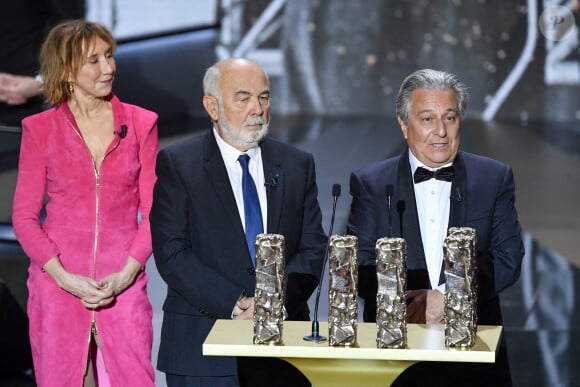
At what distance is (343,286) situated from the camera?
2.90 m

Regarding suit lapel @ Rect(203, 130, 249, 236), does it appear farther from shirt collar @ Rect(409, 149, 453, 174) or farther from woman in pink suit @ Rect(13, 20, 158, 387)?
shirt collar @ Rect(409, 149, 453, 174)

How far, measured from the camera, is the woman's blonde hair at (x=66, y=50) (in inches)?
150

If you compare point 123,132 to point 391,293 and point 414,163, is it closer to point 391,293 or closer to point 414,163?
point 414,163

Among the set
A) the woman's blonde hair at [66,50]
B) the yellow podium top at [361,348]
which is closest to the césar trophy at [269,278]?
the yellow podium top at [361,348]

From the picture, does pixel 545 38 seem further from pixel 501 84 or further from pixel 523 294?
pixel 523 294

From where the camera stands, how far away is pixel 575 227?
8109 millimetres

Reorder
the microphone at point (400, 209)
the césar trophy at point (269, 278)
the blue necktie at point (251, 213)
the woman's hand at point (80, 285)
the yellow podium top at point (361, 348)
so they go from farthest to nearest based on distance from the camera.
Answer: the woman's hand at point (80, 285), the blue necktie at point (251, 213), the microphone at point (400, 209), the césar trophy at point (269, 278), the yellow podium top at point (361, 348)

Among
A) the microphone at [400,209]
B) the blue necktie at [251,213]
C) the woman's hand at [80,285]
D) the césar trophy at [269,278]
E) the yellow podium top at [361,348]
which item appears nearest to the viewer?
the yellow podium top at [361,348]

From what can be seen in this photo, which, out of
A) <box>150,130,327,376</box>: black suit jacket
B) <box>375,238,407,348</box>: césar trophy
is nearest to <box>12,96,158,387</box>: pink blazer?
<box>150,130,327,376</box>: black suit jacket

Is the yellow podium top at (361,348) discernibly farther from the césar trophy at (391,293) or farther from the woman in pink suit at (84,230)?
the woman in pink suit at (84,230)

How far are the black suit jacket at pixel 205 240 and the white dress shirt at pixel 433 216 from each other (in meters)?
0.34

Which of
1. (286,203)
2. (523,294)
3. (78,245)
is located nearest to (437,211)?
(286,203)

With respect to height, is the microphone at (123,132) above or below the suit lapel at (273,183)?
above

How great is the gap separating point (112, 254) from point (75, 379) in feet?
1.43
